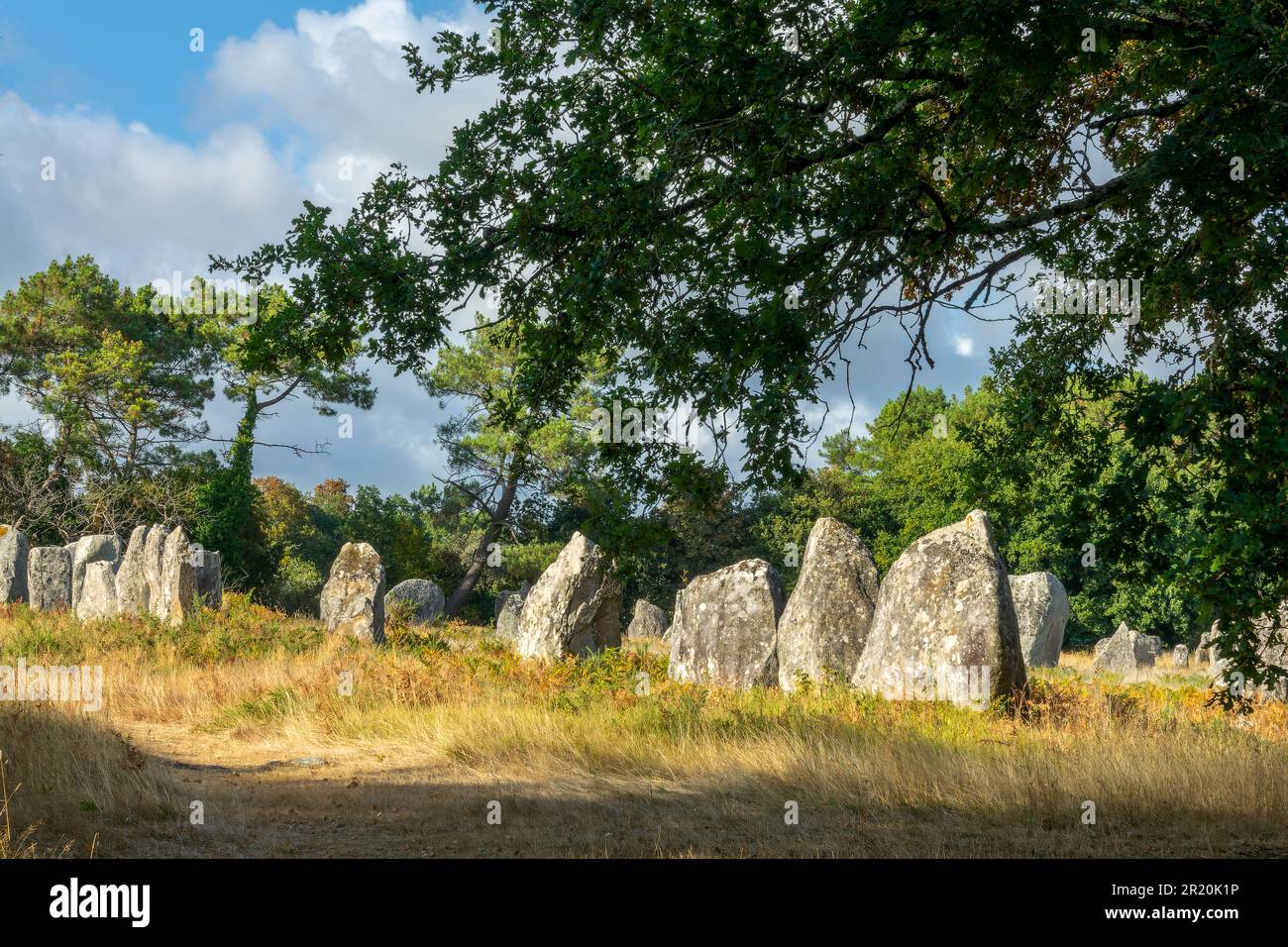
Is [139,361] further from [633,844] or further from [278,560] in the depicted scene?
[633,844]

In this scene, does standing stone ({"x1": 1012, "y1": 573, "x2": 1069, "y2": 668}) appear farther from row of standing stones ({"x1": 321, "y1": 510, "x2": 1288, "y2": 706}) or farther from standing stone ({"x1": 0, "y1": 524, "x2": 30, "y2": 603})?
standing stone ({"x1": 0, "y1": 524, "x2": 30, "y2": 603})

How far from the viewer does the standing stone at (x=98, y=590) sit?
928 inches

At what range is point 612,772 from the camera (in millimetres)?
9633

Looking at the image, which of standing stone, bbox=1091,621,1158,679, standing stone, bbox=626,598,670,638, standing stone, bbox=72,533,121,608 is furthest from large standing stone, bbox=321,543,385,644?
standing stone, bbox=1091,621,1158,679

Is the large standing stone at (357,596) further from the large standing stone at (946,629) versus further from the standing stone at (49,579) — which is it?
the large standing stone at (946,629)

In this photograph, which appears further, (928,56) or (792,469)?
(928,56)

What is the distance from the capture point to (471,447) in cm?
3559

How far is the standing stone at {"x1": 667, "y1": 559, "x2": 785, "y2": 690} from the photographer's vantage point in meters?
15.8

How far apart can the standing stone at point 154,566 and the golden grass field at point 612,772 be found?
8.18 m

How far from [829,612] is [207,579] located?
13275mm

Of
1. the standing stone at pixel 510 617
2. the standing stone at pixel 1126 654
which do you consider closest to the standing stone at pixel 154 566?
the standing stone at pixel 510 617

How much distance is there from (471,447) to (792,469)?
29182 millimetres
